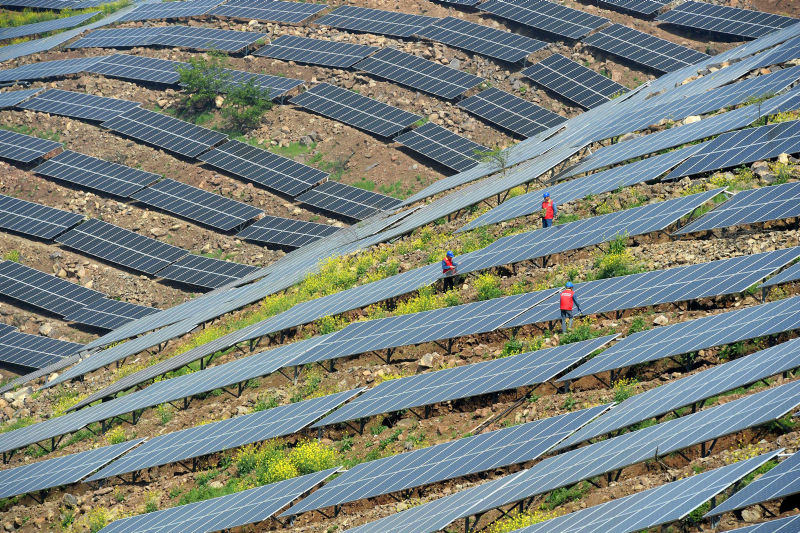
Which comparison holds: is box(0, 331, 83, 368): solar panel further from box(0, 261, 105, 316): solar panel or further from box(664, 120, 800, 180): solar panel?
box(664, 120, 800, 180): solar panel

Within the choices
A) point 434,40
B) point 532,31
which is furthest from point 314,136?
point 532,31

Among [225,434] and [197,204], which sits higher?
[197,204]

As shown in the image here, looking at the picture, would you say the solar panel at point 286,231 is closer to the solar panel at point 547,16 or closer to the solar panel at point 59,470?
the solar panel at point 547,16

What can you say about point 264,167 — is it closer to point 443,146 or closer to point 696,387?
point 443,146

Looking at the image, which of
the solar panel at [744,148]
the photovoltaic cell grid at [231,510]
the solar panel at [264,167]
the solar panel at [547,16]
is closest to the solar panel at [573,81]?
the solar panel at [547,16]

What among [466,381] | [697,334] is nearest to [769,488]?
[697,334]
